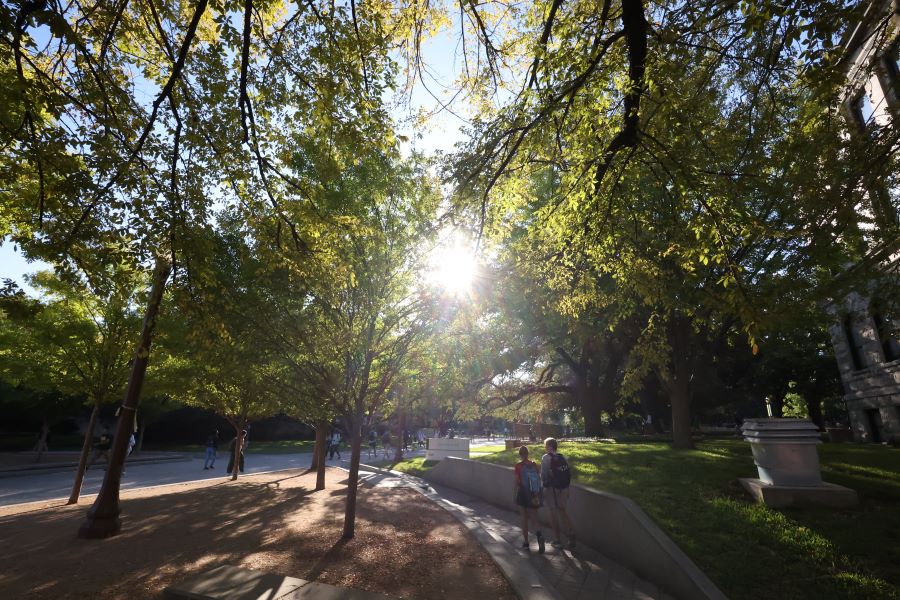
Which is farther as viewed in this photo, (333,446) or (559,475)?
(333,446)

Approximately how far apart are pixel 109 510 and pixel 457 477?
31.8 feet

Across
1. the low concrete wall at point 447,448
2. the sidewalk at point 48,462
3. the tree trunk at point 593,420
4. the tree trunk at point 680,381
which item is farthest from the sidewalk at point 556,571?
the sidewalk at point 48,462

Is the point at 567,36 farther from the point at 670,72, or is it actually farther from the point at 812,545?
the point at 812,545

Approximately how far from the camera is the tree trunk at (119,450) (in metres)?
7.86

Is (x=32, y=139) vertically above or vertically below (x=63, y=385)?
above

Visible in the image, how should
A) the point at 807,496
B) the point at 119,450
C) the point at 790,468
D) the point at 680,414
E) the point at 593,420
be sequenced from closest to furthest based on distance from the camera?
1. the point at 807,496
2. the point at 790,468
3. the point at 119,450
4. the point at 680,414
5. the point at 593,420

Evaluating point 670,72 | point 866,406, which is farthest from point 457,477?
point 866,406

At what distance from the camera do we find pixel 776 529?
257 inches

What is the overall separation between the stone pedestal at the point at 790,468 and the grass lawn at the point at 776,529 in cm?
21

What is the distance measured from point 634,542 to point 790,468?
123 inches

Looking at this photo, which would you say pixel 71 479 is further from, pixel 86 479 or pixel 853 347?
pixel 853 347

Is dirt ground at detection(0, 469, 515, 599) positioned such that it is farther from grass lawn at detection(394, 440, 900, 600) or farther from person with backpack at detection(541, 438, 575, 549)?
grass lawn at detection(394, 440, 900, 600)

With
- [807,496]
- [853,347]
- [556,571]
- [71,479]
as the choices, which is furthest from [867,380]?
[71,479]

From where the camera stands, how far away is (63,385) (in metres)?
13.7
